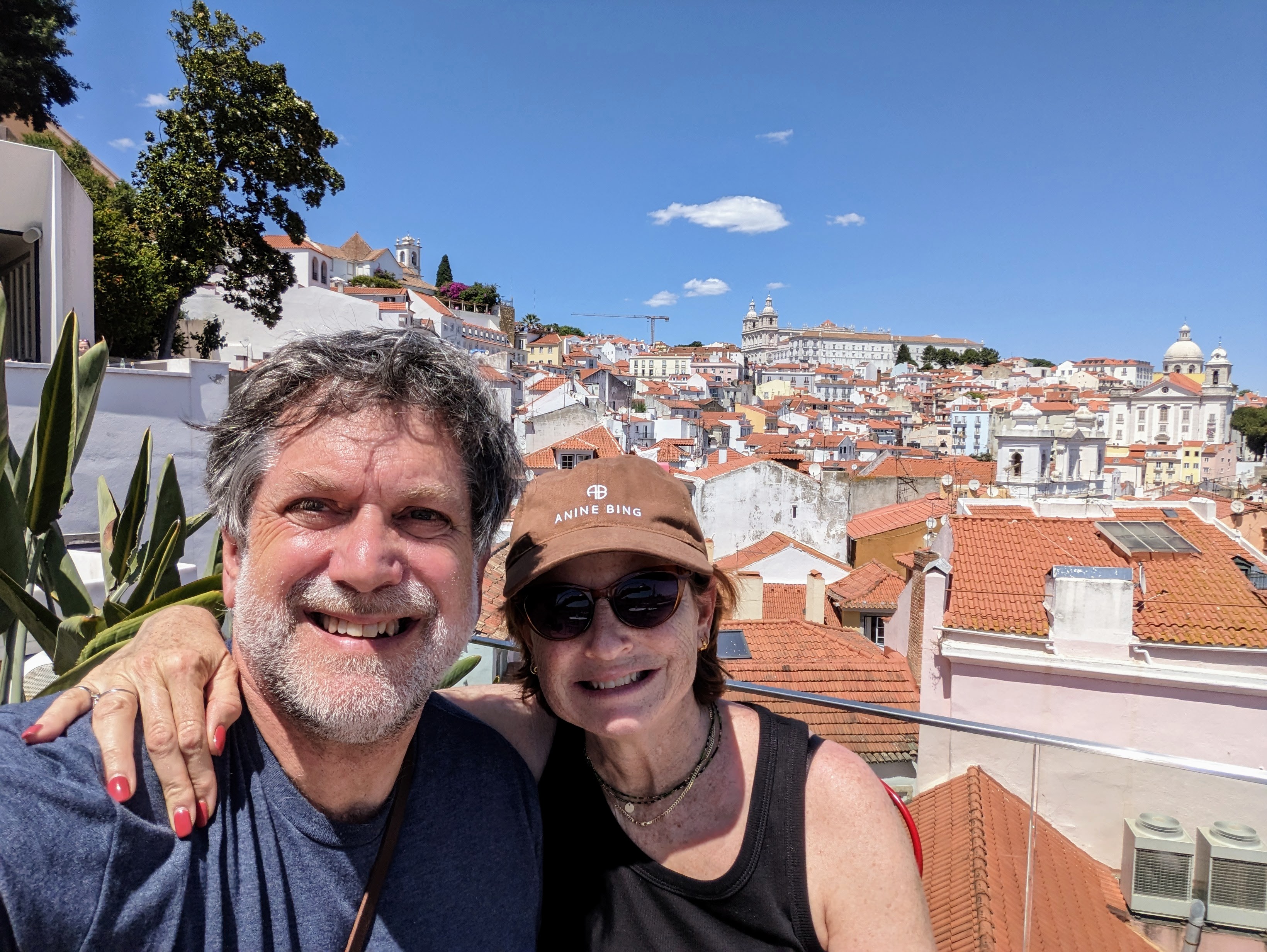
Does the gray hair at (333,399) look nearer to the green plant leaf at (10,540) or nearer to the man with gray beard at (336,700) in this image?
the man with gray beard at (336,700)

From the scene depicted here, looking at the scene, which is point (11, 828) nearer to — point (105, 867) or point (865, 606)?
point (105, 867)

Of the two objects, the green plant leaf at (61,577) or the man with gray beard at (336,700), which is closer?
the man with gray beard at (336,700)

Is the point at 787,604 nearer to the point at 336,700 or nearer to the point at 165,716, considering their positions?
the point at 336,700

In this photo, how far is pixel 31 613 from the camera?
204 centimetres

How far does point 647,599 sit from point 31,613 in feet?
5.14

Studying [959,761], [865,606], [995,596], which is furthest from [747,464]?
[959,761]

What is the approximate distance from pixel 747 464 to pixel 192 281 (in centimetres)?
1720

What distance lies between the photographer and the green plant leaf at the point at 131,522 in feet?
8.45

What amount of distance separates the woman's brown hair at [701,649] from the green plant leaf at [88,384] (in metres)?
1.52

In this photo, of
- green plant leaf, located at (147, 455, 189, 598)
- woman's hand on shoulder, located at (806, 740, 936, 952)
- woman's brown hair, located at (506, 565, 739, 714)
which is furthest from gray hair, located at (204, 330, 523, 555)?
green plant leaf, located at (147, 455, 189, 598)

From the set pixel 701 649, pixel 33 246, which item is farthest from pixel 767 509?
pixel 701 649

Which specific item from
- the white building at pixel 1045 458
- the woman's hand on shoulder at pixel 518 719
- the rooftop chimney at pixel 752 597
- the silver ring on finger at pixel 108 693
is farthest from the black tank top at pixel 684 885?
the white building at pixel 1045 458

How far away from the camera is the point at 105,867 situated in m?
1.10

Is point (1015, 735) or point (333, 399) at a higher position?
point (333, 399)
